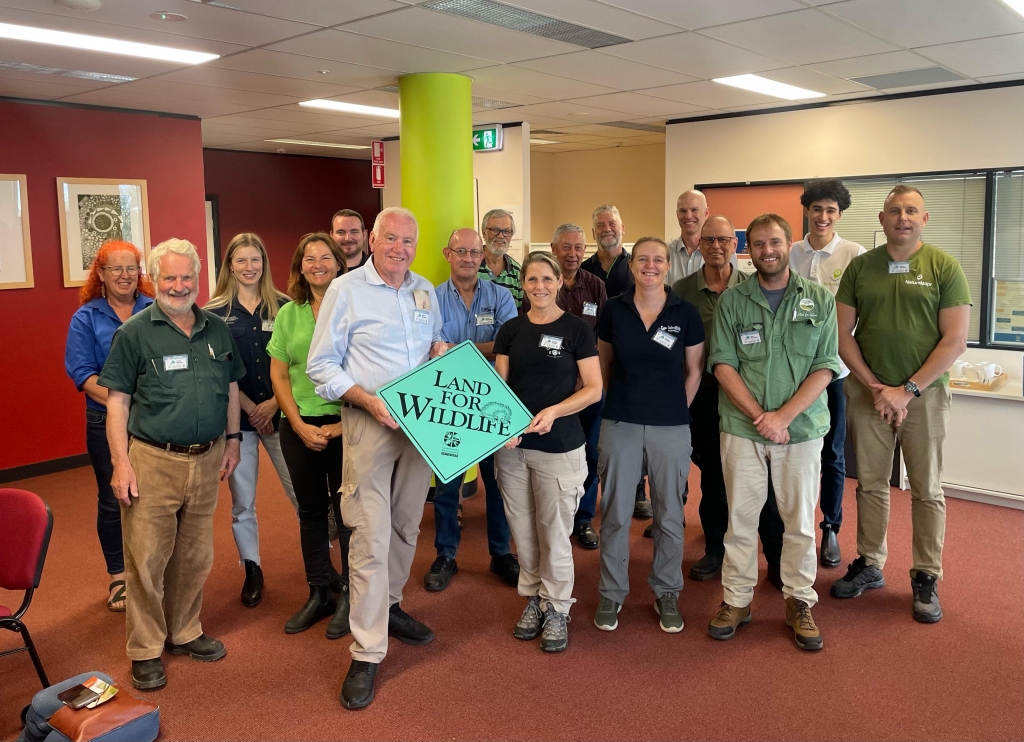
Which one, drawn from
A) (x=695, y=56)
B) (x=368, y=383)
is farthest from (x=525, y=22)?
(x=368, y=383)

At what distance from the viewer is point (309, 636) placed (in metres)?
Result: 3.46

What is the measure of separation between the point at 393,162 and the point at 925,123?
17.7ft

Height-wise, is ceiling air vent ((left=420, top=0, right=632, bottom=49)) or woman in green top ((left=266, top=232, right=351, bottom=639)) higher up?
ceiling air vent ((left=420, top=0, right=632, bottom=49))

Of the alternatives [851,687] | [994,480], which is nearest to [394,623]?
[851,687]

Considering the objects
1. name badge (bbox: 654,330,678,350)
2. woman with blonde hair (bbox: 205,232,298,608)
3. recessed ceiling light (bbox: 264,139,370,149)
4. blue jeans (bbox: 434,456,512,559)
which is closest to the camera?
name badge (bbox: 654,330,678,350)

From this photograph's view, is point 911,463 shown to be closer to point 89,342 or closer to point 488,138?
point 89,342

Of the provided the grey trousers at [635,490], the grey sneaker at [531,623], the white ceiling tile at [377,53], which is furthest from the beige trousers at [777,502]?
the white ceiling tile at [377,53]

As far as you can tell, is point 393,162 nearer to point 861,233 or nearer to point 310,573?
point 861,233

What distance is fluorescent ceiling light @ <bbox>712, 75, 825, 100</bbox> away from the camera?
19.1 ft

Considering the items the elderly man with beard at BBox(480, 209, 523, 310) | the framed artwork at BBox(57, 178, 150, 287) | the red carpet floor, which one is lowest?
the red carpet floor

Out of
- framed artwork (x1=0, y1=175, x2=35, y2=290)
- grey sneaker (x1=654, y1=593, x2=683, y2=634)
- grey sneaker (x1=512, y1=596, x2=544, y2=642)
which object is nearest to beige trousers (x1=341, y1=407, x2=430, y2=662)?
grey sneaker (x1=512, y1=596, x2=544, y2=642)

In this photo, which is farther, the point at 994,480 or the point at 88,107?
the point at 88,107

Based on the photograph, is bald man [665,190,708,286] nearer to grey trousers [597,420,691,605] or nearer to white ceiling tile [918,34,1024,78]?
grey trousers [597,420,691,605]

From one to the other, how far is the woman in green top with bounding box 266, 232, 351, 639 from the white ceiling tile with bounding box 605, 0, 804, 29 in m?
1.92
